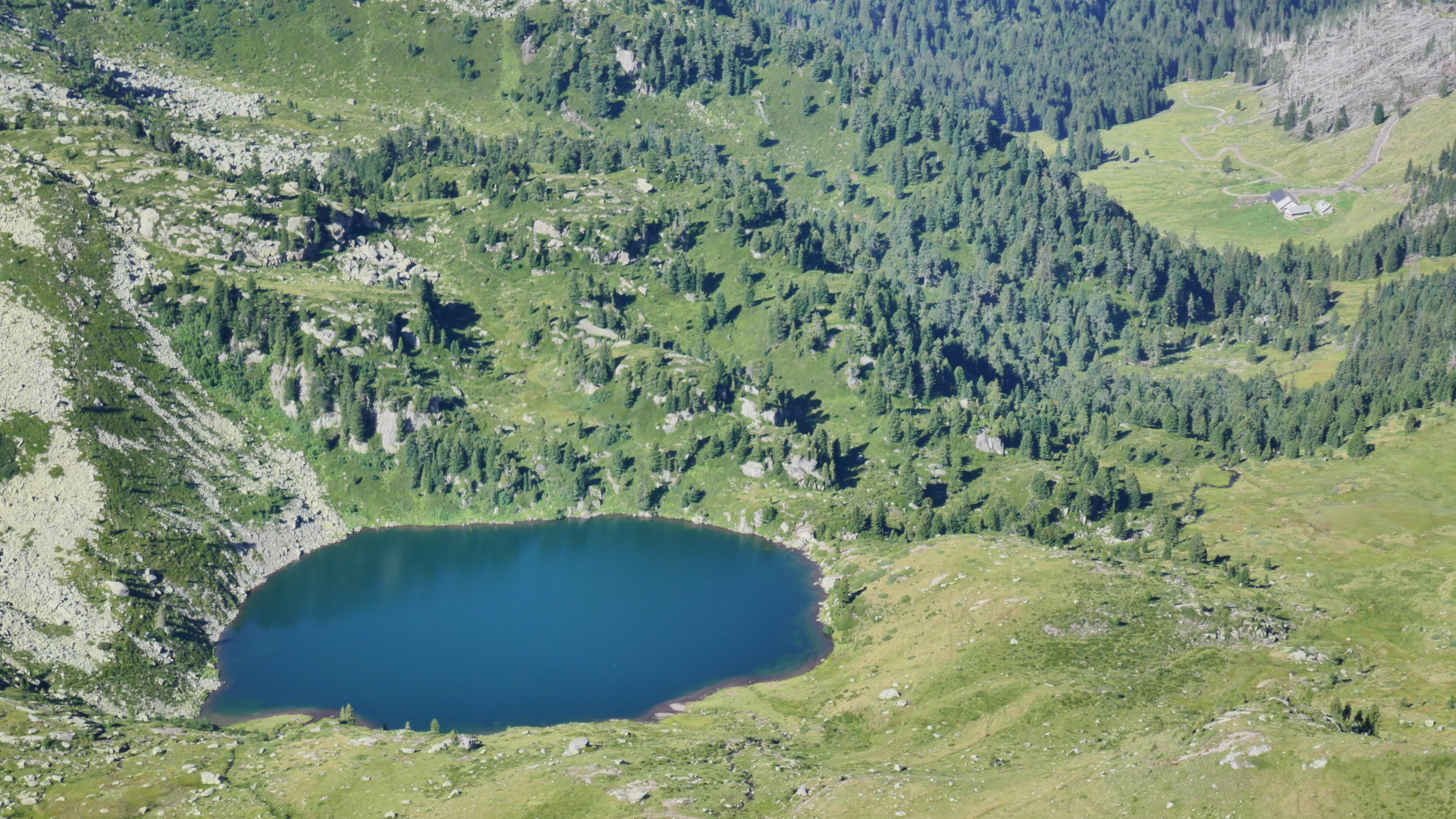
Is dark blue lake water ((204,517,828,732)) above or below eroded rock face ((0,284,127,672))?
below

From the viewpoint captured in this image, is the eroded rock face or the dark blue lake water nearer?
the eroded rock face

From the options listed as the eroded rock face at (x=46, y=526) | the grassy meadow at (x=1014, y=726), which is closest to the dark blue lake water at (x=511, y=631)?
the grassy meadow at (x=1014, y=726)

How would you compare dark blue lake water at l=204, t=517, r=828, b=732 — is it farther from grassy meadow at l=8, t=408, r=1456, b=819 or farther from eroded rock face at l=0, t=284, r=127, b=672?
eroded rock face at l=0, t=284, r=127, b=672

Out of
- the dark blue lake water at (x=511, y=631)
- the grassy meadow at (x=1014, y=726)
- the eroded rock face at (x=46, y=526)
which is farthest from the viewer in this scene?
the dark blue lake water at (x=511, y=631)

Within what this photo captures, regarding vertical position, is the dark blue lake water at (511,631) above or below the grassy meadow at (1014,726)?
below

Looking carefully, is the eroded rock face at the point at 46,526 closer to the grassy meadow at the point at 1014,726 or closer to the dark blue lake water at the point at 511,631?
the dark blue lake water at the point at 511,631

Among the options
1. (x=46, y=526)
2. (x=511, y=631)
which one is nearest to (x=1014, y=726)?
(x=511, y=631)

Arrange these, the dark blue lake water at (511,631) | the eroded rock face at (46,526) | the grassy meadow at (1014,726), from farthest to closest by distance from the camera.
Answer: the dark blue lake water at (511,631), the eroded rock face at (46,526), the grassy meadow at (1014,726)

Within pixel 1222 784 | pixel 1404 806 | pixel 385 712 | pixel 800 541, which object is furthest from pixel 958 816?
pixel 800 541

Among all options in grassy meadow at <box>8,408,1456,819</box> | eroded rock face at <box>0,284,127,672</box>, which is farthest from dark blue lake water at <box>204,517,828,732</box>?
eroded rock face at <box>0,284,127,672</box>

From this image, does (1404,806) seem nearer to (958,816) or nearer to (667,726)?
(958,816)
